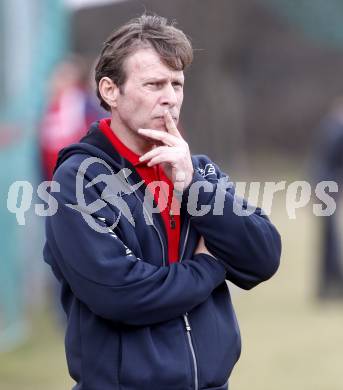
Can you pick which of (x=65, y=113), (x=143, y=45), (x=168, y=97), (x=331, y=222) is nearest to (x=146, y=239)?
(x=168, y=97)

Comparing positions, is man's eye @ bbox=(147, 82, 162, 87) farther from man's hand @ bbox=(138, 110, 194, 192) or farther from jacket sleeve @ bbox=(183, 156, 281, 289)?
jacket sleeve @ bbox=(183, 156, 281, 289)

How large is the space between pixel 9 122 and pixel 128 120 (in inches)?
198

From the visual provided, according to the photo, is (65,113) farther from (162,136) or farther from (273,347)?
(162,136)

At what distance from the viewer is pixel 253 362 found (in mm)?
7586

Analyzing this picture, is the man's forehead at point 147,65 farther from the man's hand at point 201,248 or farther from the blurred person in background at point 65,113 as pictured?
the blurred person in background at point 65,113

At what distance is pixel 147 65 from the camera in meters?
3.17

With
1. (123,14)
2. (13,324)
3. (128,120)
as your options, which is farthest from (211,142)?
Result: (128,120)

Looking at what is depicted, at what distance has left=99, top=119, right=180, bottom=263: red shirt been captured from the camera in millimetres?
3248

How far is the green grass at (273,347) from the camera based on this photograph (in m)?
7.06

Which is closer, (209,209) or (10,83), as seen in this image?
(209,209)

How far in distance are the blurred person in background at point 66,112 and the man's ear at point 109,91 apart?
473 centimetres

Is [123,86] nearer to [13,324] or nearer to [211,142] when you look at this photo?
[13,324]

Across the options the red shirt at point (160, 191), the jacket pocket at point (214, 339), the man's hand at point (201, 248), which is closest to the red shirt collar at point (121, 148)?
the red shirt at point (160, 191)

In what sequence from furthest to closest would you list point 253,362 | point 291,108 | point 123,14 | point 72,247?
point 291,108 < point 123,14 < point 253,362 < point 72,247
